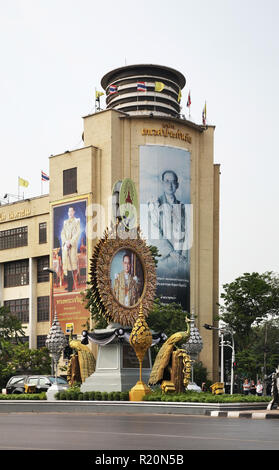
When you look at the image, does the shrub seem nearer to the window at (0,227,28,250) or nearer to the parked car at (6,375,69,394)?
the parked car at (6,375,69,394)

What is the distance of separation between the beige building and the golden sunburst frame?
37495mm

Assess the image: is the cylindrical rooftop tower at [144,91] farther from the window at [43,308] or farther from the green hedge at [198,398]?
the green hedge at [198,398]

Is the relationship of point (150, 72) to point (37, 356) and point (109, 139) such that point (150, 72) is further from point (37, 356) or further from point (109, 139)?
point (37, 356)

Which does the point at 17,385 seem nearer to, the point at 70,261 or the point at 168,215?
the point at 70,261

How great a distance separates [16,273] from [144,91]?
25.1 m

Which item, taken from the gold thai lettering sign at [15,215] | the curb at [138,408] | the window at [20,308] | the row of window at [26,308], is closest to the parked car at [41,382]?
the curb at [138,408]

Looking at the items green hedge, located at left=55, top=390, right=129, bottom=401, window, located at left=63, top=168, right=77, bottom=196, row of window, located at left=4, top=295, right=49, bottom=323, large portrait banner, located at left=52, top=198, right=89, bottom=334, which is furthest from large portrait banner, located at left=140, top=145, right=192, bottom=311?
green hedge, located at left=55, top=390, right=129, bottom=401

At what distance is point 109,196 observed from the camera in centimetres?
7244

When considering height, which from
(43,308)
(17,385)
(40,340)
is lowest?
(40,340)

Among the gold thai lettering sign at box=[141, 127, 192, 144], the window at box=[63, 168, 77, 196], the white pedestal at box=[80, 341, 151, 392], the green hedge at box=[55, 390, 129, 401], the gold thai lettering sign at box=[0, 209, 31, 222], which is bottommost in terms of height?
the green hedge at box=[55, 390, 129, 401]

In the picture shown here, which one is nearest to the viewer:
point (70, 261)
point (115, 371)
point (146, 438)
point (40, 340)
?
point (146, 438)

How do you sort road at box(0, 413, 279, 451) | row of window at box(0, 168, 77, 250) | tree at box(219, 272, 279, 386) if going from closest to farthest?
1. road at box(0, 413, 279, 451)
2. tree at box(219, 272, 279, 386)
3. row of window at box(0, 168, 77, 250)

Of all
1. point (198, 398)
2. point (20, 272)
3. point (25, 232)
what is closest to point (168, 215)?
point (25, 232)

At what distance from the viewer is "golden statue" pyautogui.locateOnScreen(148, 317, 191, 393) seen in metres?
30.6
